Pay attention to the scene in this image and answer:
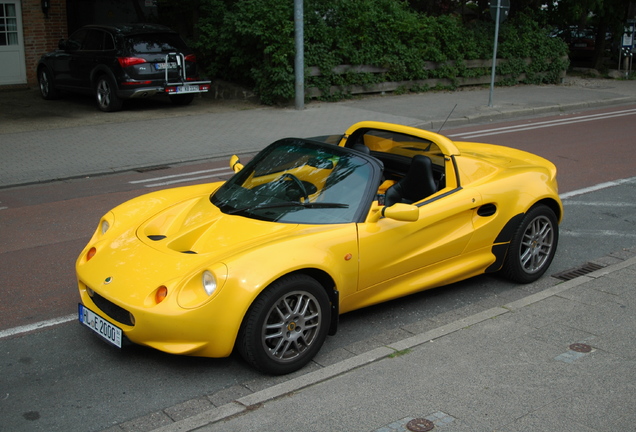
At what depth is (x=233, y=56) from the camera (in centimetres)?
1803

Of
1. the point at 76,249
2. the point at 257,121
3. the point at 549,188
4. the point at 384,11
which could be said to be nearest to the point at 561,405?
the point at 549,188

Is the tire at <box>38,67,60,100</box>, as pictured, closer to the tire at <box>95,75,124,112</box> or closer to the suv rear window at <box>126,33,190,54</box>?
the tire at <box>95,75,124,112</box>

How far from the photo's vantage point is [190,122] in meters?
15.3

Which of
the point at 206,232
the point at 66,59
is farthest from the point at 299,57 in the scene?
the point at 206,232

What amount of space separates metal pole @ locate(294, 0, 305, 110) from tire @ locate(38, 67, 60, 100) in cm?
588

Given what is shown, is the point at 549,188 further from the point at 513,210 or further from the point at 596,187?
the point at 596,187

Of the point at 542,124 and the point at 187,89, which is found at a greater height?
the point at 187,89

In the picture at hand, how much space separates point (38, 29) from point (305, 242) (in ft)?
58.5

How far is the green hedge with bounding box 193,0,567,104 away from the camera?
16.9 meters

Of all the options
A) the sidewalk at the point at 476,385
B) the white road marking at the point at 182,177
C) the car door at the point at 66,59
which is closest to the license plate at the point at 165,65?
the car door at the point at 66,59

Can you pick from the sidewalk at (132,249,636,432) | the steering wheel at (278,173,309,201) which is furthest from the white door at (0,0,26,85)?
the sidewalk at (132,249,636,432)

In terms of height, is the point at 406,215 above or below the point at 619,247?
above

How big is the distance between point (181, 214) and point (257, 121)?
397 inches

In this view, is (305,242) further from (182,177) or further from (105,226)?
(182,177)
